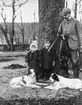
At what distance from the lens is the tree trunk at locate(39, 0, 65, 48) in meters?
8.03

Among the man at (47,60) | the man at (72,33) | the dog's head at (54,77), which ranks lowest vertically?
the dog's head at (54,77)

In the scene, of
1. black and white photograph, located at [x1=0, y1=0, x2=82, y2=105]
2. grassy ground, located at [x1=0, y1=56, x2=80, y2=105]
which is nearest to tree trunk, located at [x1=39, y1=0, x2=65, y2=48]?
black and white photograph, located at [x1=0, y1=0, x2=82, y2=105]

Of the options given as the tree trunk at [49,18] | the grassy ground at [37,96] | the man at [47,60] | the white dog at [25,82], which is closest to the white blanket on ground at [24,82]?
the white dog at [25,82]

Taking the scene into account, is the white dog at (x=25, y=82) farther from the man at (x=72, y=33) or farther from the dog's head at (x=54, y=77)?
the man at (x=72, y=33)

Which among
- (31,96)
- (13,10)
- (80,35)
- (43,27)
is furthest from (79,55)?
(13,10)

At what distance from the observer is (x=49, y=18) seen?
26.5 ft

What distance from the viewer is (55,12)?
814cm

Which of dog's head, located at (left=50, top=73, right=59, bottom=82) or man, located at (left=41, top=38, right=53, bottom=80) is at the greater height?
man, located at (left=41, top=38, right=53, bottom=80)

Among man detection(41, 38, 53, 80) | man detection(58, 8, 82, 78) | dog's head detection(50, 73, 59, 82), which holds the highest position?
man detection(58, 8, 82, 78)

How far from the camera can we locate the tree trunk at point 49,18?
26.3 ft

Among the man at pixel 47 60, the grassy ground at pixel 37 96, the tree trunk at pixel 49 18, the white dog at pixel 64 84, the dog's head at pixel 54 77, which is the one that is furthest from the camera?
the tree trunk at pixel 49 18

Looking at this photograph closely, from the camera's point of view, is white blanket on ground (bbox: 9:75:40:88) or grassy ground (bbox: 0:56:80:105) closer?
grassy ground (bbox: 0:56:80:105)

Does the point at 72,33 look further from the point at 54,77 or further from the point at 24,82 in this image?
→ the point at 24,82

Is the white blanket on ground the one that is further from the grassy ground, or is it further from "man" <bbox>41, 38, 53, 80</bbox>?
"man" <bbox>41, 38, 53, 80</bbox>
